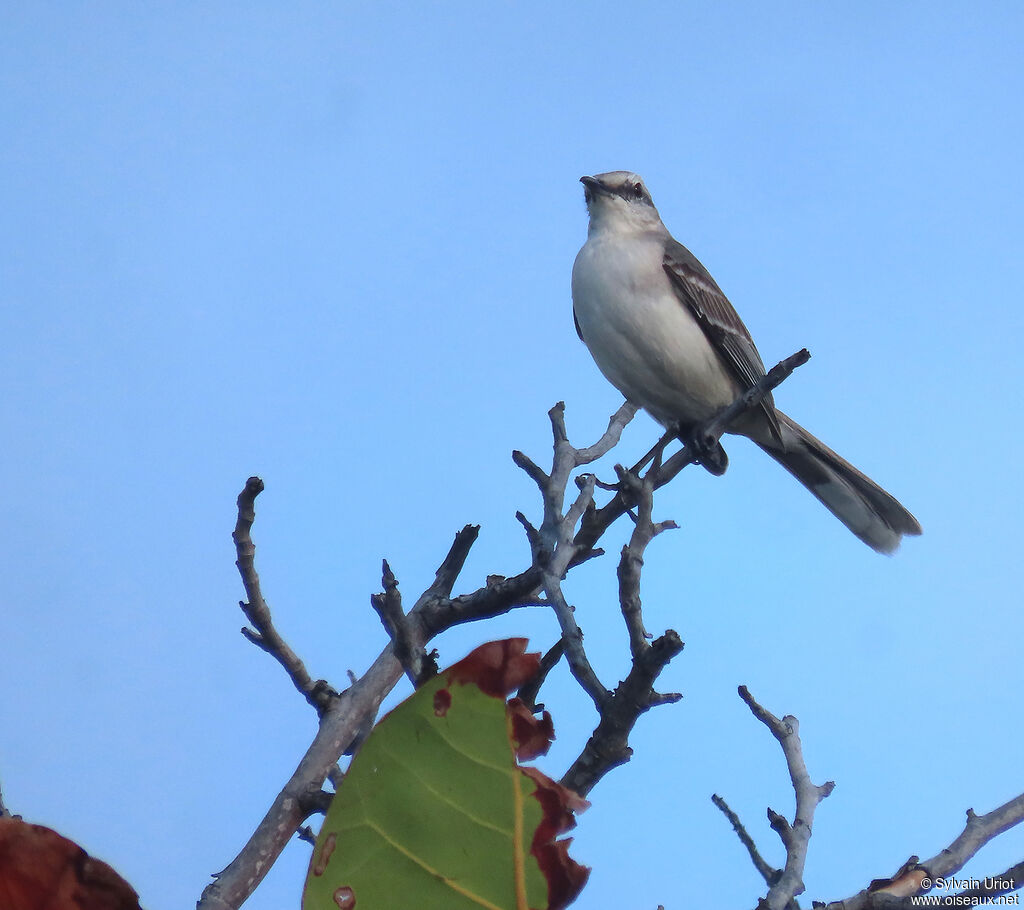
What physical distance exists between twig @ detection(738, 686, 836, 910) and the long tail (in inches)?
179

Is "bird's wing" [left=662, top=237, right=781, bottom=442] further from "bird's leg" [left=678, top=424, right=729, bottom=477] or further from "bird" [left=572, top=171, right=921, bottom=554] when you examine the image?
"bird's leg" [left=678, top=424, right=729, bottom=477]

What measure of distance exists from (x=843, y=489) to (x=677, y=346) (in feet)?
6.24

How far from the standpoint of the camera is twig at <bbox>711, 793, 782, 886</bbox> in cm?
316

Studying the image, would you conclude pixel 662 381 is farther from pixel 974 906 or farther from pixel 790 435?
pixel 974 906

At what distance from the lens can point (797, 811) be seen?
9.72ft

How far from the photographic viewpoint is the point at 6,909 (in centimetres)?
115

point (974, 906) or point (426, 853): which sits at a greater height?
point (974, 906)

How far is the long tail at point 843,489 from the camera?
7551mm

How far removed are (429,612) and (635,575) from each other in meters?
0.97

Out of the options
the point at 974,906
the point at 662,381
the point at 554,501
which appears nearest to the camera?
the point at 974,906

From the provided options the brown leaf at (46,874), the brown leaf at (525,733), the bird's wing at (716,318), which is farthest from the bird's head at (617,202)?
the brown leaf at (46,874)

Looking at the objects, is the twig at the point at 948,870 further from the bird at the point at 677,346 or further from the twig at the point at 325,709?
the bird at the point at 677,346

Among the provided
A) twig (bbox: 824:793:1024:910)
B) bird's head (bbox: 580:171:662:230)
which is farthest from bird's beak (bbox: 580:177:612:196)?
twig (bbox: 824:793:1024:910)

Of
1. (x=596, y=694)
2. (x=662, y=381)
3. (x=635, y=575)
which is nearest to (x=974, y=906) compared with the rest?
(x=596, y=694)
